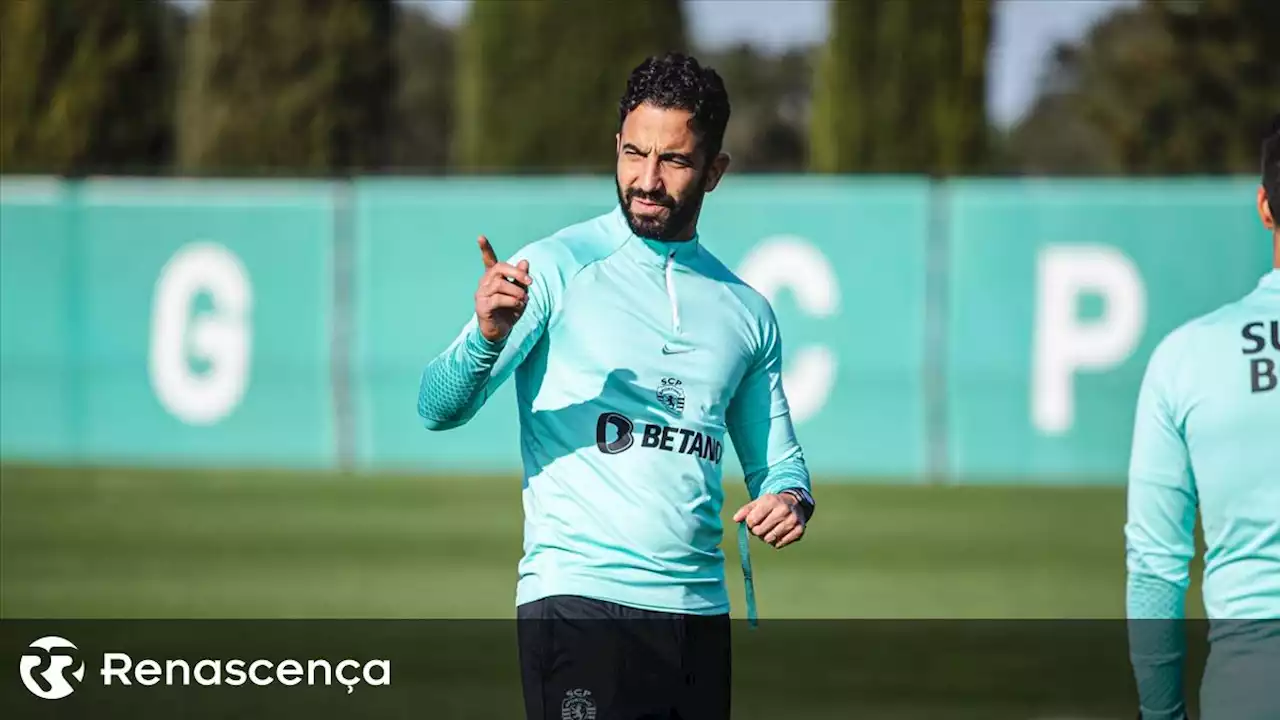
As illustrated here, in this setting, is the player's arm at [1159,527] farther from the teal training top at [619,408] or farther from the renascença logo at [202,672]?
the renascença logo at [202,672]

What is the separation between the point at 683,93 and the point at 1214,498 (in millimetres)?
1474

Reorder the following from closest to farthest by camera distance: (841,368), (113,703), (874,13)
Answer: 1. (113,703)
2. (841,368)
3. (874,13)

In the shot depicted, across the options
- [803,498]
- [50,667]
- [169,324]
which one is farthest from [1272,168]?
[169,324]

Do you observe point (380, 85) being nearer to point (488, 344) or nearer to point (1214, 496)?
point (488, 344)

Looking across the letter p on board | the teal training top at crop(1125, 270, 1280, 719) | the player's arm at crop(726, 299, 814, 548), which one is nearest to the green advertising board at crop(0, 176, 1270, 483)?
the letter p on board

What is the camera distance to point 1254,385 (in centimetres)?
406

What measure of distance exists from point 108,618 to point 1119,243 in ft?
28.9

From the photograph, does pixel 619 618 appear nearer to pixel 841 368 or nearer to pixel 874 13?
pixel 841 368

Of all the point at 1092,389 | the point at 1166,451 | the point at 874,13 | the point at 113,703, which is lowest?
the point at 113,703

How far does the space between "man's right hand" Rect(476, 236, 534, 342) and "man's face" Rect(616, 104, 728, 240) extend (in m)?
0.41

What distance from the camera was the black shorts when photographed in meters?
4.58

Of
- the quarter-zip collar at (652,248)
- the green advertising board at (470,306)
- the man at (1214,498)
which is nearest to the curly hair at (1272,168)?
the man at (1214,498)

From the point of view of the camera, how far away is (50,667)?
949cm

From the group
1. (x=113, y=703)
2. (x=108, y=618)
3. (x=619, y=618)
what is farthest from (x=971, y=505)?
(x=619, y=618)
